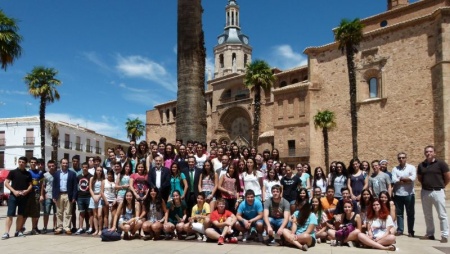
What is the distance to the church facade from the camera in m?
25.8

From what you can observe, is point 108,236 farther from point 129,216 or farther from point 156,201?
point 156,201

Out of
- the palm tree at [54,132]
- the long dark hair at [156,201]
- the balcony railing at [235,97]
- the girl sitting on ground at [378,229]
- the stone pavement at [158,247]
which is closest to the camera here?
the stone pavement at [158,247]

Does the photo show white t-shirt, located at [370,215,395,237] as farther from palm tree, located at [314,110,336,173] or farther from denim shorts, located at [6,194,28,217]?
palm tree, located at [314,110,336,173]

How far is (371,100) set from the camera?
2919 centimetres

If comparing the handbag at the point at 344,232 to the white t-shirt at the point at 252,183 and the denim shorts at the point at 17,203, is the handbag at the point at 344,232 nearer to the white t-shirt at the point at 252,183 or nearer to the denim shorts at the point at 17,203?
the white t-shirt at the point at 252,183

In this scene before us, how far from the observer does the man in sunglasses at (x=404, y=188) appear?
9.00m

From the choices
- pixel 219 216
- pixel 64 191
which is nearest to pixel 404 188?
pixel 219 216

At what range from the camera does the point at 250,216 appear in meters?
8.05

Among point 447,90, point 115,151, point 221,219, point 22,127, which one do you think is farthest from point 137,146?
point 22,127

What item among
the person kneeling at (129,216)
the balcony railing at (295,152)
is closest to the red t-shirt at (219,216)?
the person kneeling at (129,216)

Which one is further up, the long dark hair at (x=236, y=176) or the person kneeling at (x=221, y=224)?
the long dark hair at (x=236, y=176)

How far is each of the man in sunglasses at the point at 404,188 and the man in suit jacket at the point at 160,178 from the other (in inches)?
206

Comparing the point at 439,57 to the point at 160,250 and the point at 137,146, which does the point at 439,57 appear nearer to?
the point at 137,146

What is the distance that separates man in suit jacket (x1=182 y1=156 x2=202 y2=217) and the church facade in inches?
838
